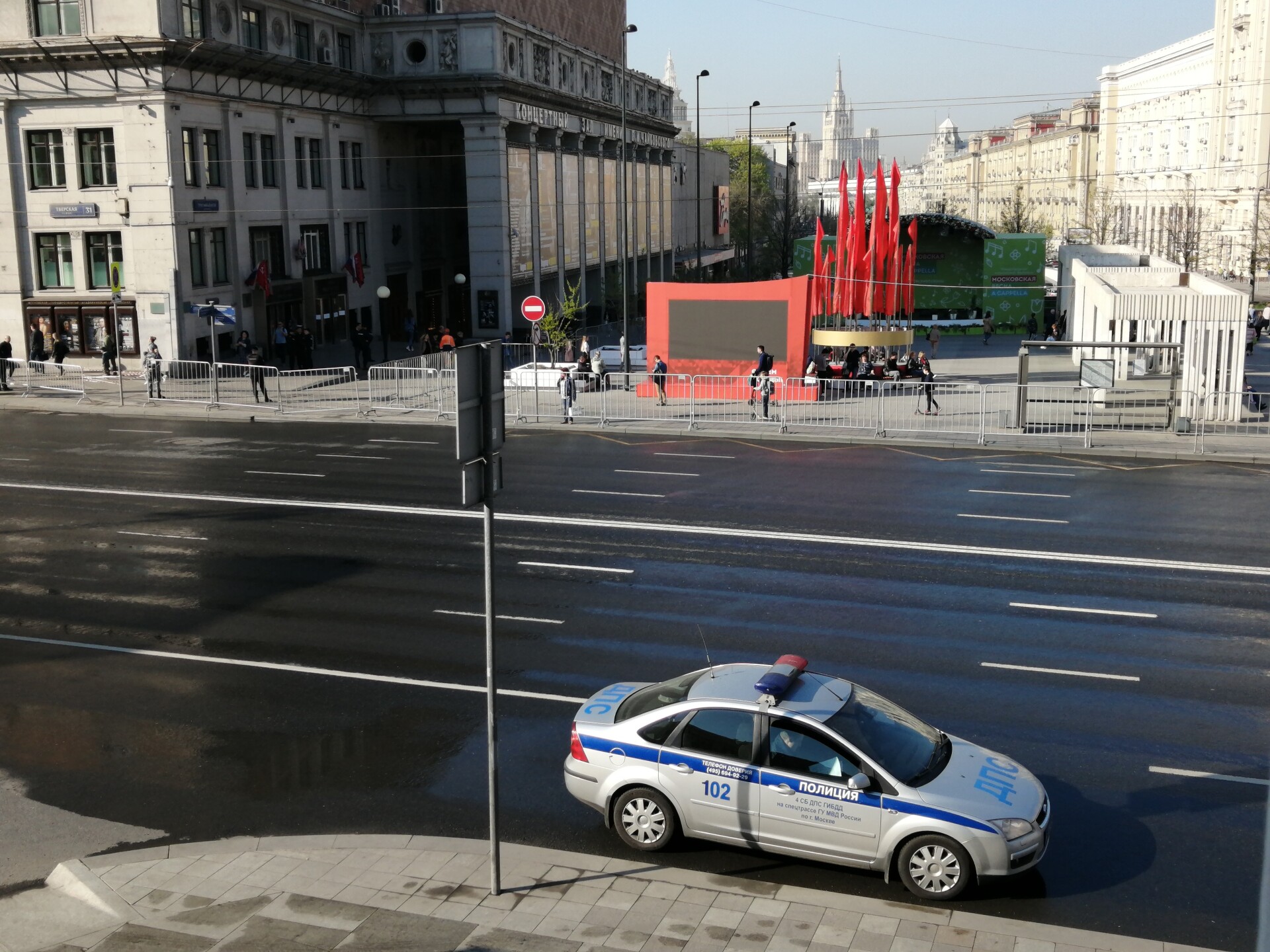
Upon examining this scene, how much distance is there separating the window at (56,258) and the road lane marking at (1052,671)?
121 ft

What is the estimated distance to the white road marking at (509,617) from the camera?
1467cm

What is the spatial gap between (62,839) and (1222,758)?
9374 mm

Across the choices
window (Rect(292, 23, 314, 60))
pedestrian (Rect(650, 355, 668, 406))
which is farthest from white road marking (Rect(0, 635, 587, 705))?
window (Rect(292, 23, 314, 60))

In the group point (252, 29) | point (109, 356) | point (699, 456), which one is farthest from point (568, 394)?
point (252, 29)

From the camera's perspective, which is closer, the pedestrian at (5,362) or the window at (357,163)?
the pedestrian at (5,362)

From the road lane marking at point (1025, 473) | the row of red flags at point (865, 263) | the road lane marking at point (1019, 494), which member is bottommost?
the road lane marking at point (1019, 494)

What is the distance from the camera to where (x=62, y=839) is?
9.50 m

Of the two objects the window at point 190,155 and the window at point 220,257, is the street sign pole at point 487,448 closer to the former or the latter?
the window at point 190,155

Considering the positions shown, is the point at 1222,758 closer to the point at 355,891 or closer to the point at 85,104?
the point at 355,891

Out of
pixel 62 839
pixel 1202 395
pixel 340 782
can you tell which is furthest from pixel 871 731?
pixel 1202 395

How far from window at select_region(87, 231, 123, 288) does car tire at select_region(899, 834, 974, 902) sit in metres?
38.2

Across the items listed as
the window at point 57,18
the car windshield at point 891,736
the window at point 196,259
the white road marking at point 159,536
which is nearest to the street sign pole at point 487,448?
the car windshield at point 891,736

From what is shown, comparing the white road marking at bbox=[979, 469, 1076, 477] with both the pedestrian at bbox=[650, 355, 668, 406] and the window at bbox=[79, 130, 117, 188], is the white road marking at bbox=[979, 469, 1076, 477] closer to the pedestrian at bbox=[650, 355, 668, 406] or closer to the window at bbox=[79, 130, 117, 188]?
the pedestrian at bbox=[650, 355, 668, 406]

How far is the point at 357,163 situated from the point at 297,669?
42.9m
